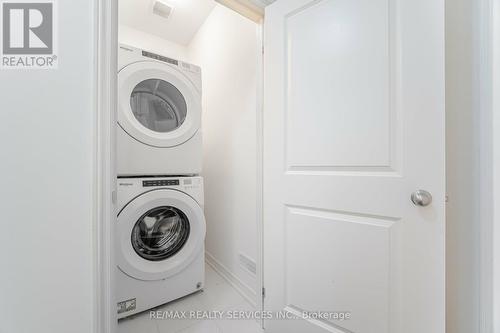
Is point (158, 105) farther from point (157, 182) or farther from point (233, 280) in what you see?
point (233, 280)

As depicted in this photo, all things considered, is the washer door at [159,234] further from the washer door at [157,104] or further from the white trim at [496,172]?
the white trim at [496,172]

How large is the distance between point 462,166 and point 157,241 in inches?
65.7

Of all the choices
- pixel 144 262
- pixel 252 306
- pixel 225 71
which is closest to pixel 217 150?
pixel 225 71

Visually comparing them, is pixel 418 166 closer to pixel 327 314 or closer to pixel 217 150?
pixel 327 314

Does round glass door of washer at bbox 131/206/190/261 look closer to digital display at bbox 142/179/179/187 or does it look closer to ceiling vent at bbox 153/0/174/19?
digital display at bbox 142/179/179/187

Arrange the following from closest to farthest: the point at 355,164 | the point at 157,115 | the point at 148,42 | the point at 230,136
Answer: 1. the point at 355,164
2. the point at 157,115
3. the point at 230,136
4. the point at 148,42

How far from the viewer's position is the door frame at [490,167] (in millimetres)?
667

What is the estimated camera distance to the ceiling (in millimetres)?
1979

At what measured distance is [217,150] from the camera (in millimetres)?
2037

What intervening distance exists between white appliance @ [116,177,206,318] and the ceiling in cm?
171

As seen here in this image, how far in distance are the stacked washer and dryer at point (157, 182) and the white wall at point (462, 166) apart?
1.32 meters

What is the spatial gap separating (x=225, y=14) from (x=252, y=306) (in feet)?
7.75

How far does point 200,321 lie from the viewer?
4.29ft

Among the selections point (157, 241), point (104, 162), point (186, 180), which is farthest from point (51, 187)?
point (157, 241)
